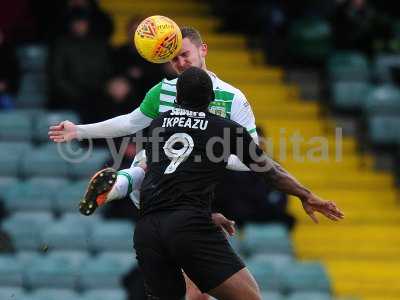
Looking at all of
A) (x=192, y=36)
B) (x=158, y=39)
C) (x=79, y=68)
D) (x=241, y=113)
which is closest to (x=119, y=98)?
(x=79, y=68)

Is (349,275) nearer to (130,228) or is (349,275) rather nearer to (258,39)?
(130,228)

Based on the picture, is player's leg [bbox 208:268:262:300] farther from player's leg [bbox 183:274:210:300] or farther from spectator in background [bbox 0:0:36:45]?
spectator in background [bbox 0:0:36:45]

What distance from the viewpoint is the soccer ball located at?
27.8 ft

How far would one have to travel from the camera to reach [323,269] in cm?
1228

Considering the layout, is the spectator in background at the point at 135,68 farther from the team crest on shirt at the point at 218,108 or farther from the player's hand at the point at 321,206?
the player's hand at the point at 321,206

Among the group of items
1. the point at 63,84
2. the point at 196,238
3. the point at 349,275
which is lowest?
the point at 349,275

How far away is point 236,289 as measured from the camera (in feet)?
26.8

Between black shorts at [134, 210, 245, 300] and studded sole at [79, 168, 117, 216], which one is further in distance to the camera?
studded sole at [79, 168, 117, 216]

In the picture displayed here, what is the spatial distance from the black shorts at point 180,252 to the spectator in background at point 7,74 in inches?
228

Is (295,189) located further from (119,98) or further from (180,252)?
(119,98)

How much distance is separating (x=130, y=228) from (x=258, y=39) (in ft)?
13.4

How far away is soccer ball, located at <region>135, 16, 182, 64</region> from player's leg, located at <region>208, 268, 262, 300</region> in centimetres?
141

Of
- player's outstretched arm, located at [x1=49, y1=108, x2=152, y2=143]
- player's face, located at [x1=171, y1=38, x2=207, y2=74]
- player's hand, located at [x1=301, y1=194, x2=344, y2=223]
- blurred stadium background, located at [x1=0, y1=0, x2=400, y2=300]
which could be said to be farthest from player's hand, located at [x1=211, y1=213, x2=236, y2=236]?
blurred stadium background, located at [x1=0, y1=0, x2=400, y2=300]

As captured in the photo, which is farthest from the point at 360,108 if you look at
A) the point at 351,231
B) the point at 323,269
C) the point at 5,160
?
the point at 5,160
